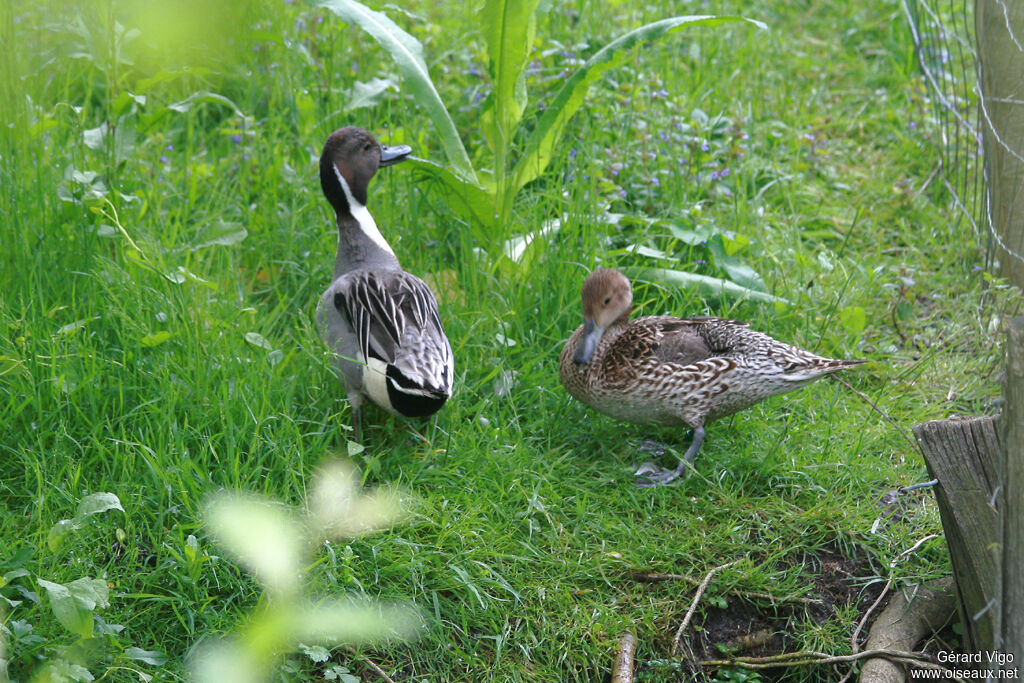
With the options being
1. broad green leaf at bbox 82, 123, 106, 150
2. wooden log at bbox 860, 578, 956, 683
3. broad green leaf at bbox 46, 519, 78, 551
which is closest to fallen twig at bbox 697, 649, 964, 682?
wooden log at bbox 860, 578, 956, 683

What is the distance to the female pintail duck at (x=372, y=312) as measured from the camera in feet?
11.8

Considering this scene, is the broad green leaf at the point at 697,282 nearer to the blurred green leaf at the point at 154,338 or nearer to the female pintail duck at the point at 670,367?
the female pintail duck at the point at 670,367

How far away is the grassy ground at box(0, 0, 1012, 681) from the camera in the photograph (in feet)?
10.2

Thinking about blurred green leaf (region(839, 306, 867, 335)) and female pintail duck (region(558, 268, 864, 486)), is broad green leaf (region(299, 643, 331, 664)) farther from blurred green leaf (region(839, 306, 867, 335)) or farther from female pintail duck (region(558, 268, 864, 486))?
blurred green leaf (region(839, 306, 867, 335))

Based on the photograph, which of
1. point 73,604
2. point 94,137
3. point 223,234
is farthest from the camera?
point 94,137

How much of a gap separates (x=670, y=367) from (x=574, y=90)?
56.3 inches

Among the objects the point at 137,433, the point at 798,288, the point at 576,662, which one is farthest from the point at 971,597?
the point at 137,433

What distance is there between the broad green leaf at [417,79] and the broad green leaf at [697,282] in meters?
0.89

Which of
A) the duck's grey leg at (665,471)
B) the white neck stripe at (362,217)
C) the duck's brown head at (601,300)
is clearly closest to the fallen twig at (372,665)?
the duck's grey leg at (665,471)

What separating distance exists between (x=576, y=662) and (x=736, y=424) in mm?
1382

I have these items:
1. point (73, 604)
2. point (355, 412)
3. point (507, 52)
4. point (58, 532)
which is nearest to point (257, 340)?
point (355, 412)

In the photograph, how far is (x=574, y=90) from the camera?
14.7ft

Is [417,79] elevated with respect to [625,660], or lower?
elevated

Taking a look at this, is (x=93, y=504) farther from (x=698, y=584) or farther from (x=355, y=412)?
(x=698, y=584)
